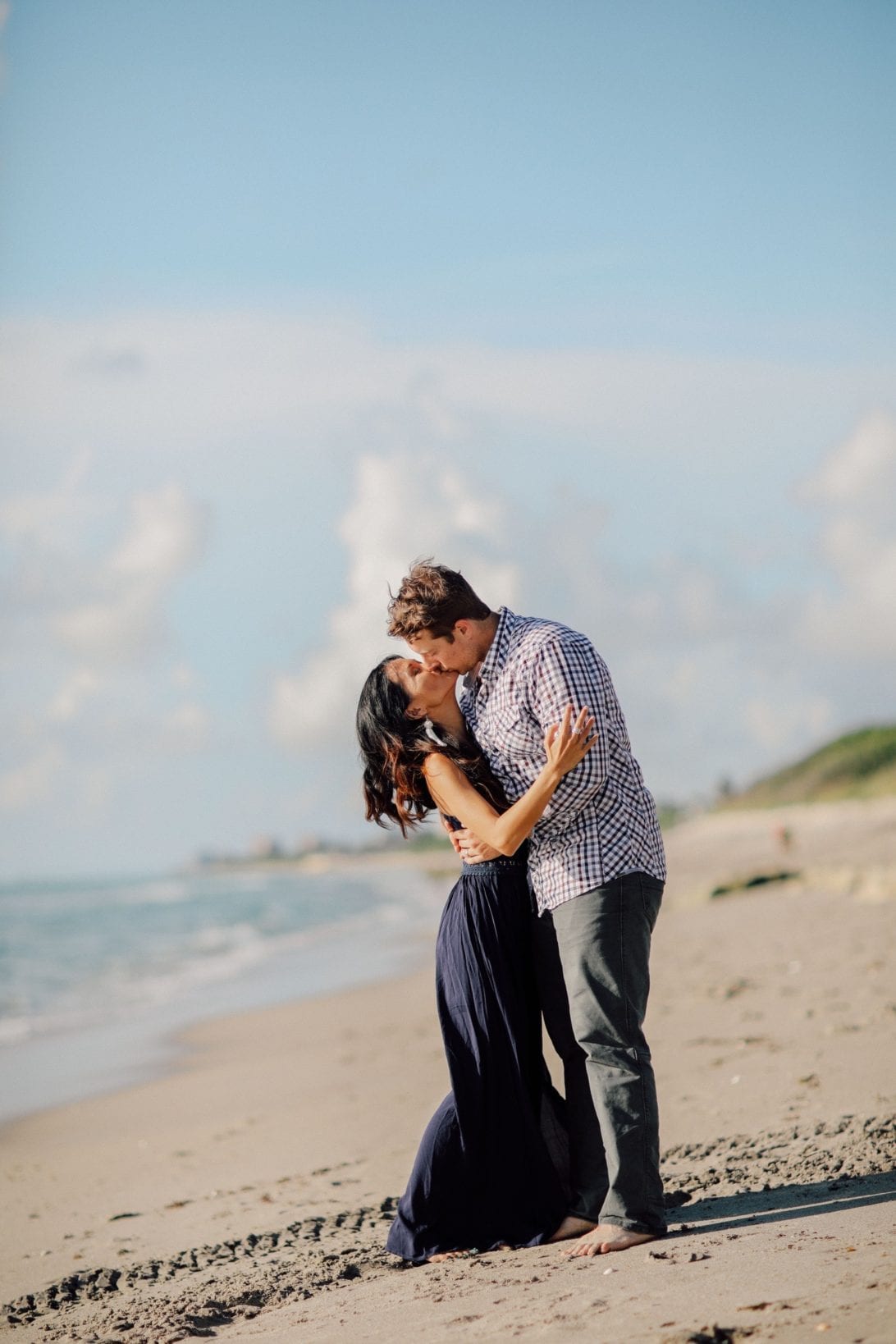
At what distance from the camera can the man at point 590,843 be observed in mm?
3758

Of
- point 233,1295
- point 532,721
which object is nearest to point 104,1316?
point 233,1295

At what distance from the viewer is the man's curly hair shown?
3.80 m

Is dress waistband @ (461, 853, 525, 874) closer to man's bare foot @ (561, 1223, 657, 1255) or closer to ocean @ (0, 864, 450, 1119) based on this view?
man's bare foot @ (561, 1223, 657, 1255)

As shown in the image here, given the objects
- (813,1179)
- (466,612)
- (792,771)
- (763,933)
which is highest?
(792,771)

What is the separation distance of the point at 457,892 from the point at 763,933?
9.20 m

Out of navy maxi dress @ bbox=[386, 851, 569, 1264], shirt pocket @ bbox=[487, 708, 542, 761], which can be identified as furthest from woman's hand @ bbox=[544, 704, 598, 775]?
navy maxi dress @ bbox=[386, 851, 569, 1264]

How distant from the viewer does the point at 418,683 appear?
3.90 meters

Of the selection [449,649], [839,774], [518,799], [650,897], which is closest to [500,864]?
[518,799]

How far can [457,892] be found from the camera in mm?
4215

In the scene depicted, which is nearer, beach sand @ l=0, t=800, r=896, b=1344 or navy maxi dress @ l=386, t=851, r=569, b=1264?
beach sand @ l=0, t=800, r=896, b=1344

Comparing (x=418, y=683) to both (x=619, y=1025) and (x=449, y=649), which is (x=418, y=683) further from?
(x=619, y=1025)

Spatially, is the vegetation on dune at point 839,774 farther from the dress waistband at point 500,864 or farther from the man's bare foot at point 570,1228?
the dress waistband at point 500,864

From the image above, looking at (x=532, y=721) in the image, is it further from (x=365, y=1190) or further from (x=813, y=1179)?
(x=365, y=1190)

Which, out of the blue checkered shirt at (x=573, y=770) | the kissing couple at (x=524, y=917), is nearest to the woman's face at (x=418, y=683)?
the kissing couple at (x=524, y=917)
